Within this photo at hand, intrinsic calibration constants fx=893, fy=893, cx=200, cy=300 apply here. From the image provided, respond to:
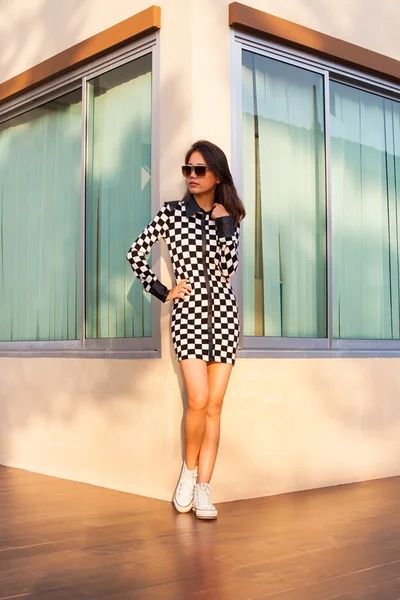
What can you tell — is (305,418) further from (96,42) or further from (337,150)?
(96,42)

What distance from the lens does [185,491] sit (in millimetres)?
4309

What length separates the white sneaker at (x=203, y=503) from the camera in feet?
13.4

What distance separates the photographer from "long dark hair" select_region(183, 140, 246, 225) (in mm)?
4348

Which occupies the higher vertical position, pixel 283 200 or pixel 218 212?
pixel 283 200

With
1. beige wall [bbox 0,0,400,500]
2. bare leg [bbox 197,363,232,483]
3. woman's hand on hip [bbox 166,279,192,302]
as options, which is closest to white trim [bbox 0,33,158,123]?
beige wall [bbox 0,0,400,500]

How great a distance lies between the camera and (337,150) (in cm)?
563

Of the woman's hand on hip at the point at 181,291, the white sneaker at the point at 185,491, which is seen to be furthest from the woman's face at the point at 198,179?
the white sneaker at the point at 185,491

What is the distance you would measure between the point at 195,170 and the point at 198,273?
0.50m

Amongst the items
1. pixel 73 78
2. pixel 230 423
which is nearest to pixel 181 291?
pixel 230 423

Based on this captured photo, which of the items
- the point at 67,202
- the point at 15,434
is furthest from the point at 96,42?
the point at 15,434

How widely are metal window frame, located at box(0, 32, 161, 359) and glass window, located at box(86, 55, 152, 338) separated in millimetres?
40

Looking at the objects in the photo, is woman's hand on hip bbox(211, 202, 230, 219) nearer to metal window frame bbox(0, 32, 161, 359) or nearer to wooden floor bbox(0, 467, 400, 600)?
metal window frame bbox(0, 32, 161, 359)

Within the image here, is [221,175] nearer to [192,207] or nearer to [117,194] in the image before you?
[192,207]

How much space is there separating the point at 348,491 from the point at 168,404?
1.19m
